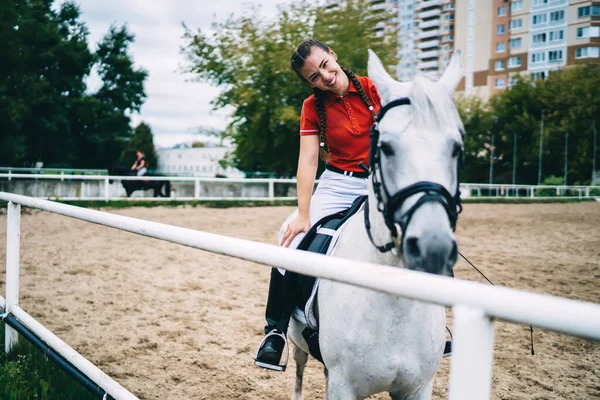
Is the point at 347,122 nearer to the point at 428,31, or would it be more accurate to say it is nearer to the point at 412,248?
the point at 412,248

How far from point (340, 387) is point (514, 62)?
229 feet

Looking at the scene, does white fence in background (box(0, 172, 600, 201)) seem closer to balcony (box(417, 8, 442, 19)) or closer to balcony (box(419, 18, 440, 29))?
balcony (box(419, 18, 440, 29))

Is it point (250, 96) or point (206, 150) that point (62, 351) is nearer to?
point (250, 96)

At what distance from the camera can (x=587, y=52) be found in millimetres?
50156

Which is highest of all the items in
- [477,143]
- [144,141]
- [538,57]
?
[538,57]

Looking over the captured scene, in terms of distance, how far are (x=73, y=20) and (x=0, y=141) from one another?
13277 mm

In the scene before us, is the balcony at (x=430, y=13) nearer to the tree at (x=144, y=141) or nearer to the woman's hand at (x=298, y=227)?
the tree at (x=144, y=141)

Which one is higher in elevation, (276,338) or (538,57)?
(538,57)

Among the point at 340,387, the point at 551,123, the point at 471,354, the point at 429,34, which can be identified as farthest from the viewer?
the point at 429,34

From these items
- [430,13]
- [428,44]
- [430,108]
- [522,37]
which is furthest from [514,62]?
[430,108]

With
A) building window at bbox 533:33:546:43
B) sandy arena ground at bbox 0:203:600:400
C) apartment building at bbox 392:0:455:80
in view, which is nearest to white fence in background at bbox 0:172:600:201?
sandy arena ground at bbox 0:203:600:400

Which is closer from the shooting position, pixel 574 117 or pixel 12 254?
pixel 12 254

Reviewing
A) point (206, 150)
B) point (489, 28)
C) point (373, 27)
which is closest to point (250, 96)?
point (373, 27)

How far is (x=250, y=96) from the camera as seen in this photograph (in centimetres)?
2478
